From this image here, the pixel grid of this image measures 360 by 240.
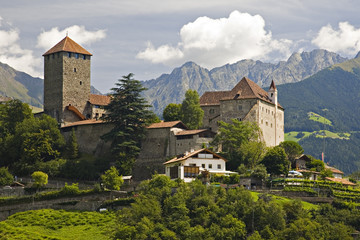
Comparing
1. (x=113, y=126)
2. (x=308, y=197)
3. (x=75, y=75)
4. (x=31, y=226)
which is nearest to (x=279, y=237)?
(x=308, y=197)

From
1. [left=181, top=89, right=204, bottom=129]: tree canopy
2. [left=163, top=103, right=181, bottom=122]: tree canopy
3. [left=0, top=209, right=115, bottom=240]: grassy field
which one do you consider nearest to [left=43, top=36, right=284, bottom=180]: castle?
[left=181, top=89, right=204, bottom=129]: tree canopy

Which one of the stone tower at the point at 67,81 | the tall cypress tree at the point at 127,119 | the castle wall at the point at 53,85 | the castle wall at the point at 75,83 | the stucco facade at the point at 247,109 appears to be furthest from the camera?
the castle wall at the point at 75,83

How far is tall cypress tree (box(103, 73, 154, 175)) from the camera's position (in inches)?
3538

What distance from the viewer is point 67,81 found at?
341 ft

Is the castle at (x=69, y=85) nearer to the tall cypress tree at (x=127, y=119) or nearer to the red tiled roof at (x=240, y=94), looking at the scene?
the tall cypress tree at (x=127, y=119)

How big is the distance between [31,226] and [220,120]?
4046 centimetres

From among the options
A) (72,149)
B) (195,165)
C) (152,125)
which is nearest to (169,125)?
(152,125)

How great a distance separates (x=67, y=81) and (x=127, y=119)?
56.6ft

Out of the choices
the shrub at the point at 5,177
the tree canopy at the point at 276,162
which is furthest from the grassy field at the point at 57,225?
the tree canopy at the point at 276,162

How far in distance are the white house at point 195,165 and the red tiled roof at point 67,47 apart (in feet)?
108

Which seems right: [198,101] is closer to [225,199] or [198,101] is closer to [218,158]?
[218,158]

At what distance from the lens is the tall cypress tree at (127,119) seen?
89.9 meters

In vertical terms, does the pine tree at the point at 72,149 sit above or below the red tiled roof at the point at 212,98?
below

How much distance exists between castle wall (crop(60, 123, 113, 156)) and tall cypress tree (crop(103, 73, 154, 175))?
10.1 ft
